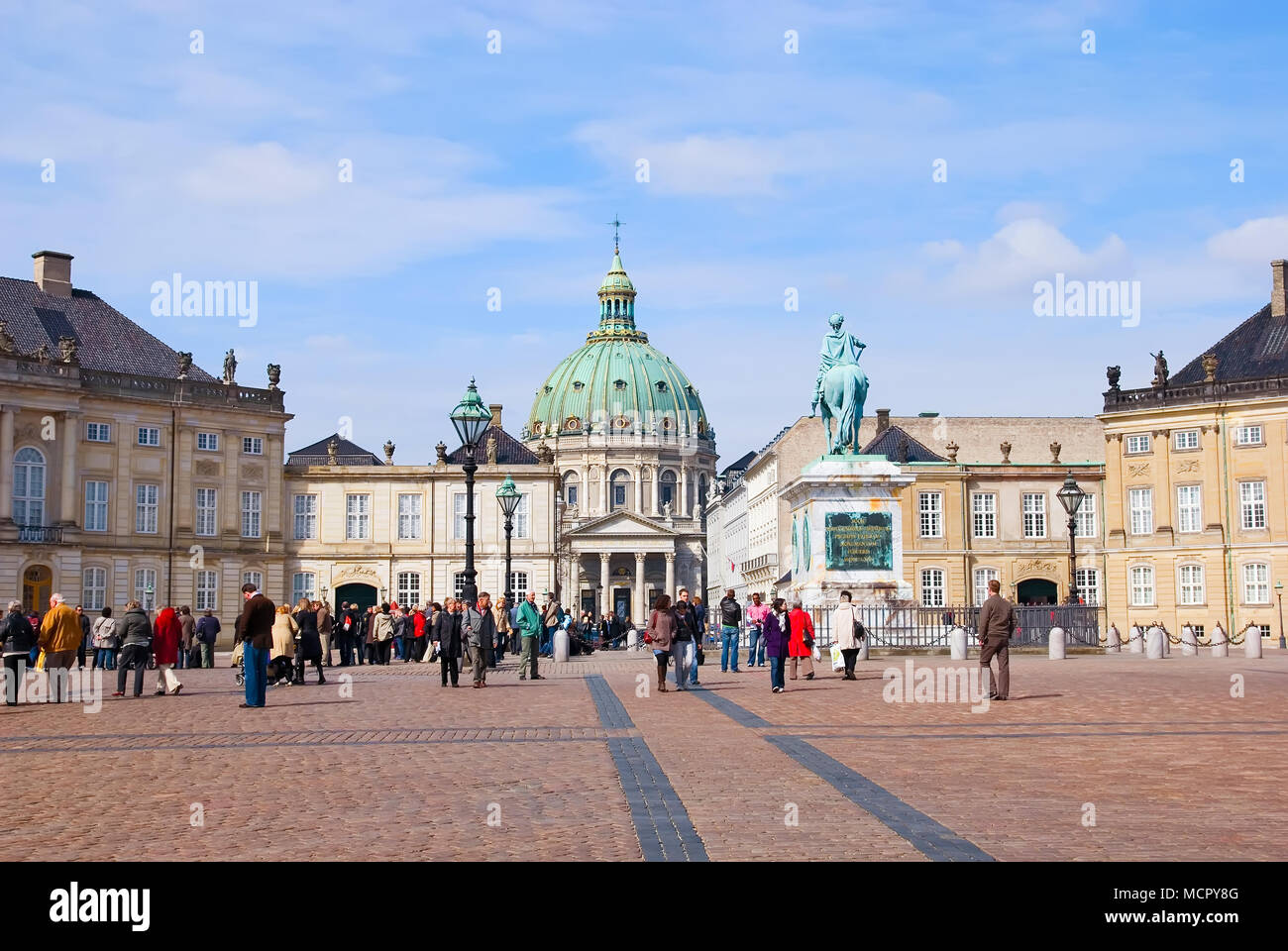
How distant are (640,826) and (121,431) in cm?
6285

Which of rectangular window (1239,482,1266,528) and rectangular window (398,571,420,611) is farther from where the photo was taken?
rectangular window (398,571,420,611)

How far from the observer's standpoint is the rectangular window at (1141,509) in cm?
7012

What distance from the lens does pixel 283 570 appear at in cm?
7669

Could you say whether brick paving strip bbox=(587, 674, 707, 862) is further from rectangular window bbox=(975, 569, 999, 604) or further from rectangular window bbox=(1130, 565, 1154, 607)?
rectangular window bbox=(975, 569, 999, 604)

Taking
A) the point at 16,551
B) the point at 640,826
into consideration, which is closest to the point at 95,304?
the point at 16,551

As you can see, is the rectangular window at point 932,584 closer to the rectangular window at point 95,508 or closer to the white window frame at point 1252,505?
the white window frame at point 1252,505

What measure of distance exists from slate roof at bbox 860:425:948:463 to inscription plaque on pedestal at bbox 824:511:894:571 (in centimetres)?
5309

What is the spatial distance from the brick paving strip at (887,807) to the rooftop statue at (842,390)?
1729cm

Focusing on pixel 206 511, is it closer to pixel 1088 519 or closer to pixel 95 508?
pixel 95 508

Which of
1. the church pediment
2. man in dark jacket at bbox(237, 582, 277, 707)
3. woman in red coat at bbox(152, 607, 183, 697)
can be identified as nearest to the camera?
man in dark jacket at bbox(237, 582, 277, 707)

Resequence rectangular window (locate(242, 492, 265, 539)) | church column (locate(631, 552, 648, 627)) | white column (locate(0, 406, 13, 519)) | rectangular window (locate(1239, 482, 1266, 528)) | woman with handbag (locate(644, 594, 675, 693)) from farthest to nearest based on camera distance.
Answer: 1. church column (locate(631, 552, 648, 627))
2. rectangular window (locate(242, 492, 265, 539))
3. rectangular window (locate(1239, 482, 1266, 528))
4. white column (locate(0, 406, 13, 519))
5. woman with handbag (locate(644, 594, 675, 693))

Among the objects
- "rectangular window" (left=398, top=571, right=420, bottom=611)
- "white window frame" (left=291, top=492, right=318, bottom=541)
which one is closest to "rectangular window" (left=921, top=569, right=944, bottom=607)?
"rectangular window" (left=398, top=571, right=420, bottom=611)

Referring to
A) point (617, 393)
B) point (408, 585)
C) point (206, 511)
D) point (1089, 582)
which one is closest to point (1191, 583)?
point (1089, 582)

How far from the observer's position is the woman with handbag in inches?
991
